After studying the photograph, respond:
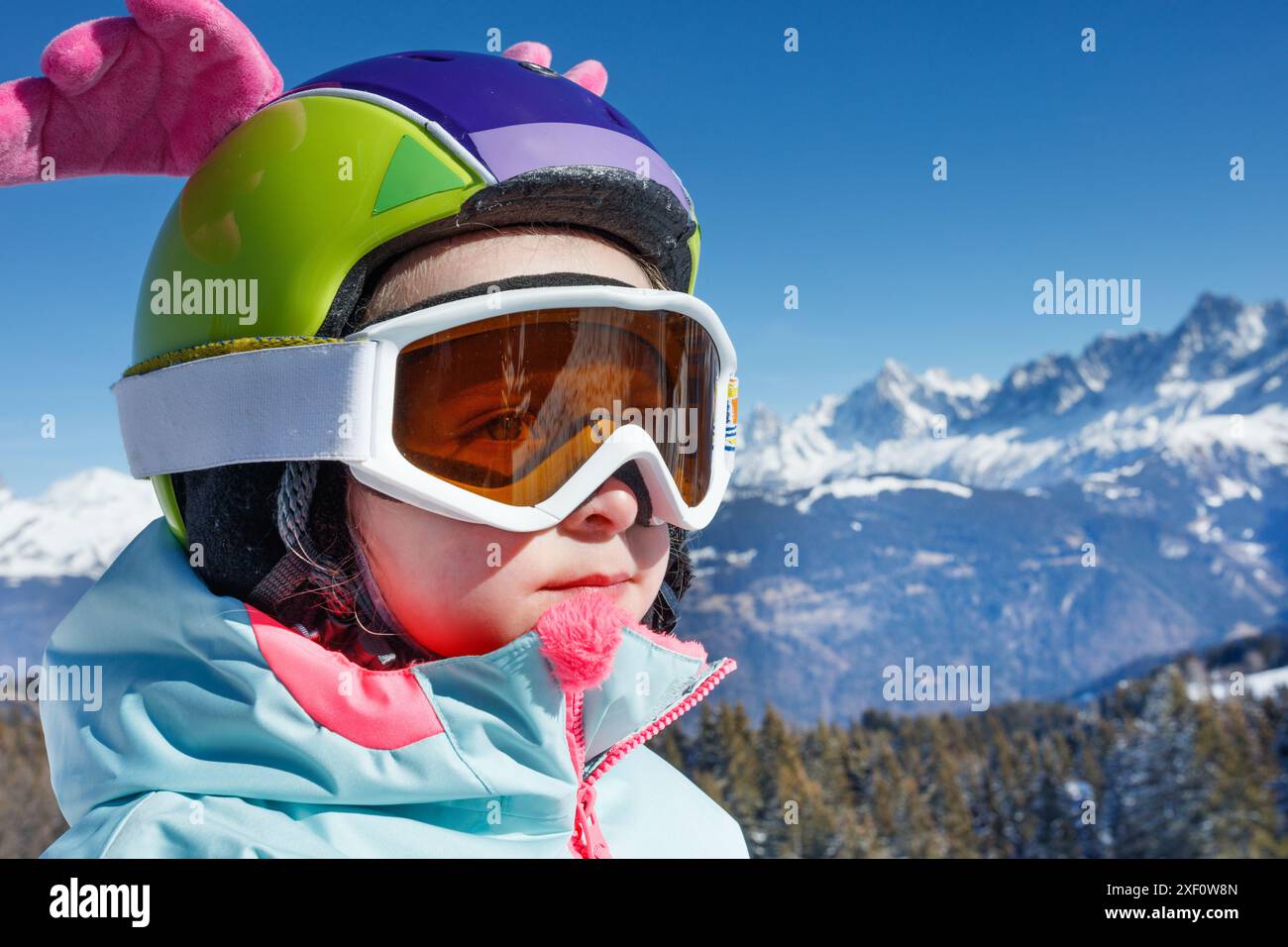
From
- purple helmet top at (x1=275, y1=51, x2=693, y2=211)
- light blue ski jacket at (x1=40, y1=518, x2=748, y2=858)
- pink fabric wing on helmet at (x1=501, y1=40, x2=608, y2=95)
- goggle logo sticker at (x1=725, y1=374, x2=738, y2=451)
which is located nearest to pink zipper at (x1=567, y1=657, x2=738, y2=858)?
light blue ski jacket at (x1=40, y1=518, x2=748, y2=858)

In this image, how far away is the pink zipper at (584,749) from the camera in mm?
1639

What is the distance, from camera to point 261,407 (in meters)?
1.60

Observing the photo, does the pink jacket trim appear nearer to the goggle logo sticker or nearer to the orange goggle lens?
the orange goggle lens

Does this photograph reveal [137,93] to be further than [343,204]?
Yes

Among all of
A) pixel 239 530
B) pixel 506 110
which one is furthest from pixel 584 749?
pixel 506 110

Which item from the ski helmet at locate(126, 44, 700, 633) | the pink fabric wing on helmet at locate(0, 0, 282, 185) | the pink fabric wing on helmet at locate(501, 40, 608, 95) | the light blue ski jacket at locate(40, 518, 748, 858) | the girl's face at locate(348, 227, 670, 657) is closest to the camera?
the light blue ski jacket at locate(40, 518, 748, 858)

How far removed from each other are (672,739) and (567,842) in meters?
54.3

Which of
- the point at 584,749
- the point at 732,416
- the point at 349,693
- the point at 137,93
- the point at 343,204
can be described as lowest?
the point at 584,749

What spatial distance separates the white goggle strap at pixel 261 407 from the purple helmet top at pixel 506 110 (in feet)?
1.34

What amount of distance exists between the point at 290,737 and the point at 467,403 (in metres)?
0.55

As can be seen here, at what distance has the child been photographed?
1424mm

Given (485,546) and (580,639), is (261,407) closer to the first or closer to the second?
(485,546)

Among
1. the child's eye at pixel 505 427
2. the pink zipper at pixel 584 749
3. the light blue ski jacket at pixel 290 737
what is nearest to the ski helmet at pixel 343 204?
the light blue ski jacket at pixel 290 737

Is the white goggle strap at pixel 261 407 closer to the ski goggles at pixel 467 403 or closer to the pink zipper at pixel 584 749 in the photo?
the ski goggles at pixel 467 403
